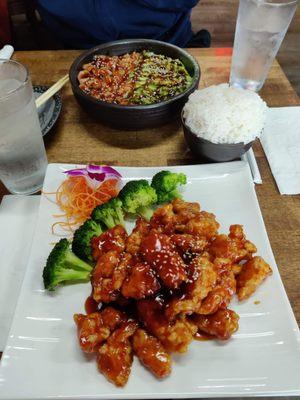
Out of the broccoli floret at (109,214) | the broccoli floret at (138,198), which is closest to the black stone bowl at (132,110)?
the broccoli floret at (138,198)

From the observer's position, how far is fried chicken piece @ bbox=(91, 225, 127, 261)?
5.28 ft

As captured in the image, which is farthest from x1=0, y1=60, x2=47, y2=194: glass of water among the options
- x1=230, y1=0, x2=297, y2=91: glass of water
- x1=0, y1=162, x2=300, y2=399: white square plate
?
x1=230, y1=0, x2=297, y2=91: glass of water

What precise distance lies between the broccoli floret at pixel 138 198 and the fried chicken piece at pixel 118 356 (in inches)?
24.7

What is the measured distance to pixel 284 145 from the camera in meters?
2.40

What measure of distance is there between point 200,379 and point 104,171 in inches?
46.8

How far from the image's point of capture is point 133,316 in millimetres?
1508

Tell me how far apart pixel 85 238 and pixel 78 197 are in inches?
12.7

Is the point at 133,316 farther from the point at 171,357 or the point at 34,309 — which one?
the point at 34,309

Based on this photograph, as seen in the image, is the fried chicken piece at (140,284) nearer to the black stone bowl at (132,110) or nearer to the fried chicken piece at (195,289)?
the fried chicken piece at (195,289)

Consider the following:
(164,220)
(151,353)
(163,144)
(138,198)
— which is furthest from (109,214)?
(163,144)

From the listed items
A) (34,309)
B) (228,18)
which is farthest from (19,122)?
(228,18)

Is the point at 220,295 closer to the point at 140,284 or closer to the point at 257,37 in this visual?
the point at 140,284

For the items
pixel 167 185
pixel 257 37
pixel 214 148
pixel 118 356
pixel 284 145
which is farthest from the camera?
pixel 257 37

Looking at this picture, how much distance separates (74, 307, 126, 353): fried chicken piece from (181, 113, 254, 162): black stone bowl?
3.57ft
